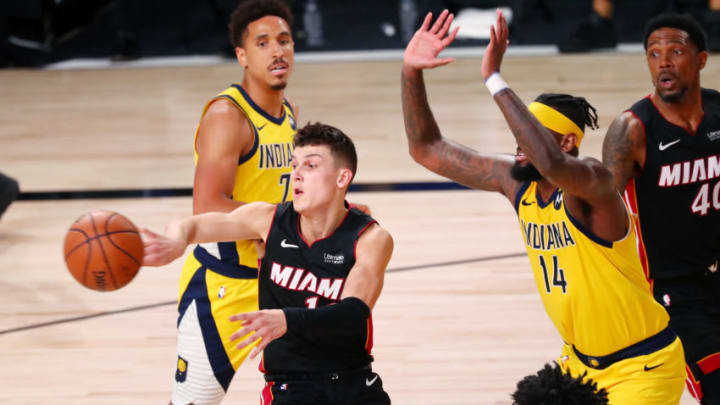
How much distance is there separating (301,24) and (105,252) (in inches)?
529

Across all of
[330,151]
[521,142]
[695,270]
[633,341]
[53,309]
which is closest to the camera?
[521,142]

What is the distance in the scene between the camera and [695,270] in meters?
4.10

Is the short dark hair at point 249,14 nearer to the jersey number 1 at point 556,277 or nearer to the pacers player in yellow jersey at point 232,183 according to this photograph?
the pacers player in yellow jersey at point 232,183

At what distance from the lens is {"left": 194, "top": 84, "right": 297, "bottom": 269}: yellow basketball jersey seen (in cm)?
437

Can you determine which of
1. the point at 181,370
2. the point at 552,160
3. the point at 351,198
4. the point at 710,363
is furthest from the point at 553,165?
the point at 351,198

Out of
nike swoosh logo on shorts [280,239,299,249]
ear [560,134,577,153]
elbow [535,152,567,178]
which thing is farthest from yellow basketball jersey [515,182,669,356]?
nike swoosh logo on shorts [280,239,299,249]

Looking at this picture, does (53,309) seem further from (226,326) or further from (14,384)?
(226,326)

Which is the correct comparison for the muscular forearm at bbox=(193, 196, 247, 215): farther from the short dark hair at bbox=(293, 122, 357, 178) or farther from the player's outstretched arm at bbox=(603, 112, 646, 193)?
the player's outstretched arm at bbox=(603, 112, 646, 193)

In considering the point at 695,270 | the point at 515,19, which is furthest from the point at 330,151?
the point at 515,19

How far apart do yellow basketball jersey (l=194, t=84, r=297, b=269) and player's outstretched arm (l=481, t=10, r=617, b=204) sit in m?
1.47

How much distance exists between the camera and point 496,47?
3.37 m

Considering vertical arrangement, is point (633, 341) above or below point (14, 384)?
above

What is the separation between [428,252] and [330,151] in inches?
150

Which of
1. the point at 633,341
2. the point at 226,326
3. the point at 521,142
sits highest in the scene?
the point at 521,142
